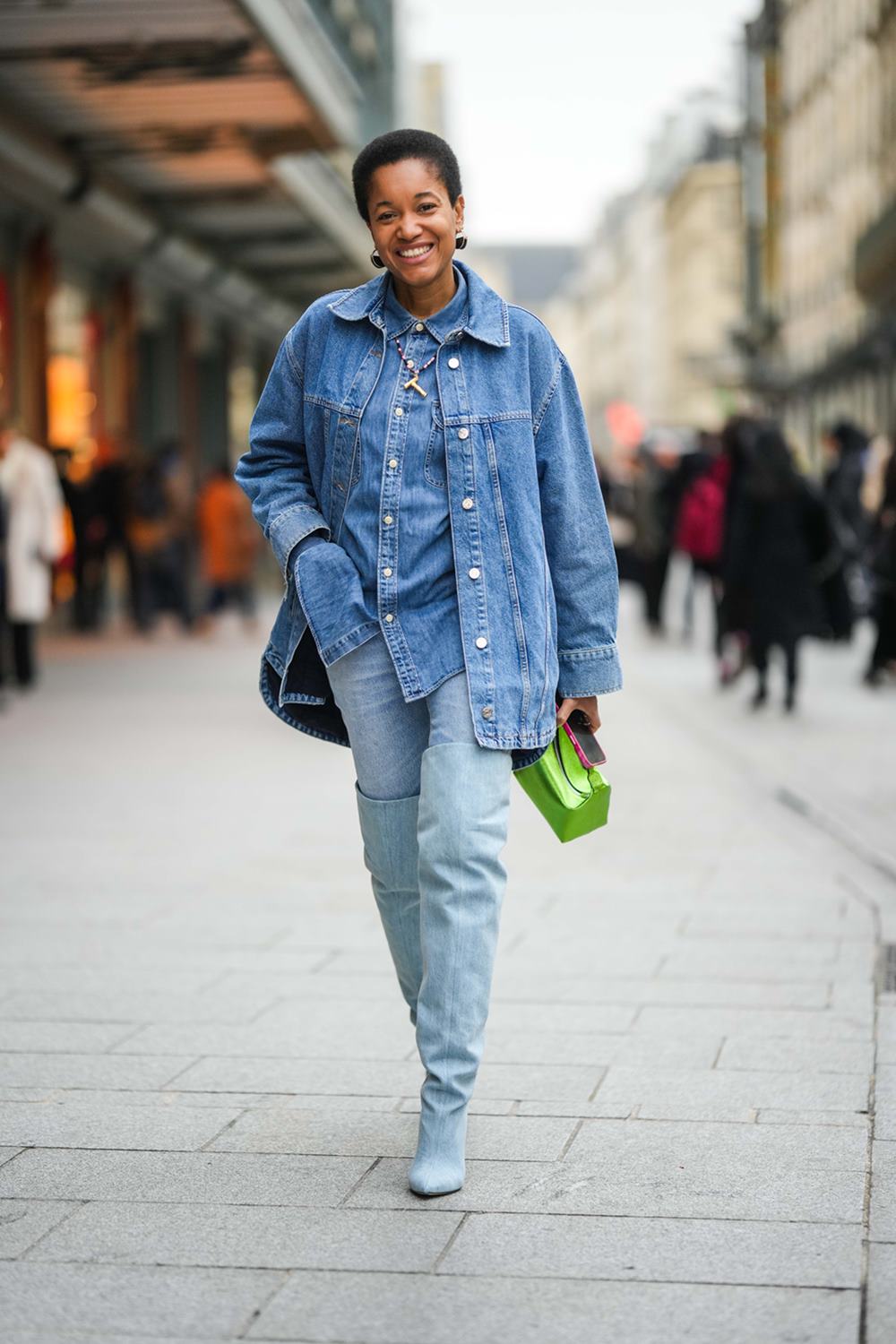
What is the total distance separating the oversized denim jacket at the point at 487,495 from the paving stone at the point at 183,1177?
0.80 meters

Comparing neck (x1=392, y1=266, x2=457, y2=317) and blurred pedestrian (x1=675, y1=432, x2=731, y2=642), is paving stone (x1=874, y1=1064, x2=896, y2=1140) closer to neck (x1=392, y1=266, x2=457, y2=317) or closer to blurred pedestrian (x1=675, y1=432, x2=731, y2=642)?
neck (x1=392, y1=266, x2=457, y2=317)

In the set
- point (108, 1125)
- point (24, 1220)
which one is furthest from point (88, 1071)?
point (24, 1220)

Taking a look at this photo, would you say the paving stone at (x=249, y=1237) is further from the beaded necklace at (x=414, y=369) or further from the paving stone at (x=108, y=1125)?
the beaded necklace at (x=414, y=369)

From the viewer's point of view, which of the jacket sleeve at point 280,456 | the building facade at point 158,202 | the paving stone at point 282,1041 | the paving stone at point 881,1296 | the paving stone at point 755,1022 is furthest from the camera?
the building facade at point 158,202

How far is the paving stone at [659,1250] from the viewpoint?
343 centimetres

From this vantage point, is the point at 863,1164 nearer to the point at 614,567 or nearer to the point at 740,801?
the point at 614,567

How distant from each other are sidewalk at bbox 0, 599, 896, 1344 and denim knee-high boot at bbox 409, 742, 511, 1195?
117 millimetres

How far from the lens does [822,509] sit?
1298 cm

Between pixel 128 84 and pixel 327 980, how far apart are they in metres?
12.0

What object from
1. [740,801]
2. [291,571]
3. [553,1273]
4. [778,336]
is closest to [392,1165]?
[553,1273]

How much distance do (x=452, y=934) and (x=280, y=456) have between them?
3.12 ft

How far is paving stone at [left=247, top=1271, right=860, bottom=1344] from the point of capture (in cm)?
317

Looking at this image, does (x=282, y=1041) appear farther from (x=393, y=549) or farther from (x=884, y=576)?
(x=884, y=576)

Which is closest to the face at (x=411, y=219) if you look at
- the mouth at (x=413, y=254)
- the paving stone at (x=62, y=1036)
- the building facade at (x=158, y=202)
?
the mouth at (x=413, y=254)
